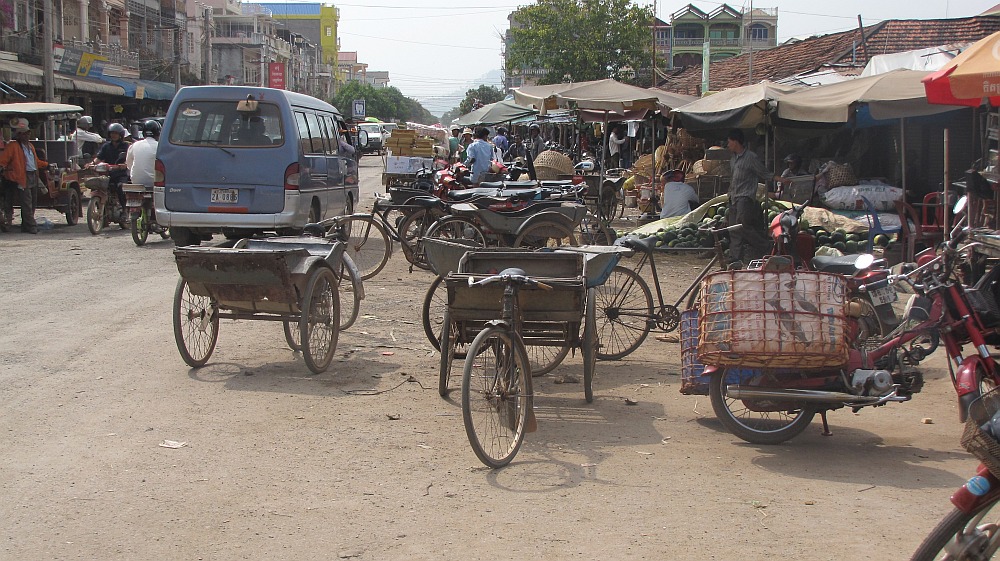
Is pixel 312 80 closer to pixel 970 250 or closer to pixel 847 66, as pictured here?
pixel 847 66

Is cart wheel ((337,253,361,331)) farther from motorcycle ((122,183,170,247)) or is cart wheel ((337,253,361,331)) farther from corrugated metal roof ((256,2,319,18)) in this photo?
corrugated metal roof ((256,2,319,18))

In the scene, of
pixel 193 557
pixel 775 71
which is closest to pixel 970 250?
pixel 193 557

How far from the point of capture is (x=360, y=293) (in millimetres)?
7629

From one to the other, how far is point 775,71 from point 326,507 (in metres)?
23.2

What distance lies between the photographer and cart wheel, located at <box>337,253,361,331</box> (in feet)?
25.0

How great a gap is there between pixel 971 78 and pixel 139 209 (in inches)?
406

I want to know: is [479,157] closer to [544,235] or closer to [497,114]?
[544,235]

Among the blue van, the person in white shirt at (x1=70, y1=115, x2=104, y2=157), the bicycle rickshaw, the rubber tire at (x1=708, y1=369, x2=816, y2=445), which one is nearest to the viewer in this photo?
the rubber tire at (x1=708, y1=369, x2=816, y2=445)

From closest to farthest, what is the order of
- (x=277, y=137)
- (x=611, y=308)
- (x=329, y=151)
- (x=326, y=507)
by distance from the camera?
(x=326, y=507)
(x=611, y=308)
(x=277, y=137)
(x=329, y=151)

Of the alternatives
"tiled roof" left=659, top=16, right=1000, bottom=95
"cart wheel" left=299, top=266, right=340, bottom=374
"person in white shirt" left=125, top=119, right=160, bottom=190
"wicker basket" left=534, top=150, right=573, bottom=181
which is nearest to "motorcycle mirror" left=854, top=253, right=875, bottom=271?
"cart wheel" left=299, top=266, right=340, bottom=374

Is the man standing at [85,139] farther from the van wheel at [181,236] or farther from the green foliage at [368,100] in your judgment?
the green foliage at [368,100]

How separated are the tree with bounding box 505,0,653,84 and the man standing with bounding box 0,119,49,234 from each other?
2962 cm

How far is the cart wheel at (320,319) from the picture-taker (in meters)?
6.44

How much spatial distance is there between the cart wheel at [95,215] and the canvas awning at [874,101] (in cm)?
1021
